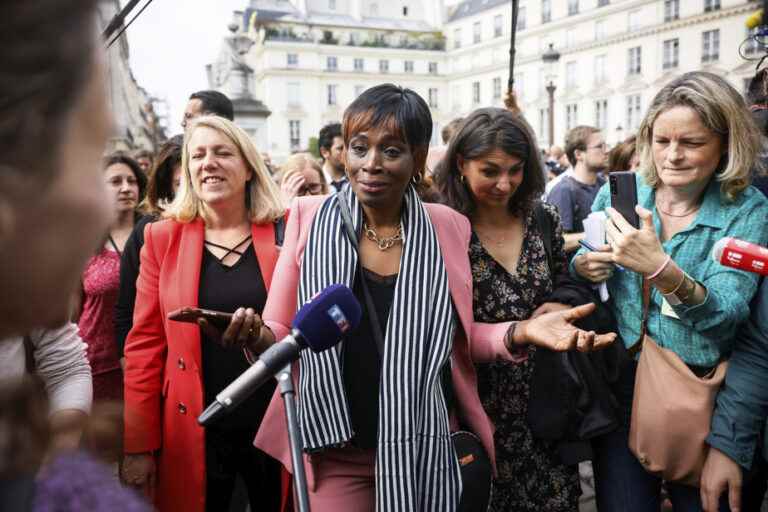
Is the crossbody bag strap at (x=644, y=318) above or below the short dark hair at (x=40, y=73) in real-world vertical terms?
below

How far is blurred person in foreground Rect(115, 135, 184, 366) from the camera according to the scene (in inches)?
113

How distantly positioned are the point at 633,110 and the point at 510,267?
4751 cm

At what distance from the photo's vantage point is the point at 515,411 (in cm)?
246

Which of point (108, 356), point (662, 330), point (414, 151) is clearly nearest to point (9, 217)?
point (414, 151)

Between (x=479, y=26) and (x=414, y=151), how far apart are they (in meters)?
65.4

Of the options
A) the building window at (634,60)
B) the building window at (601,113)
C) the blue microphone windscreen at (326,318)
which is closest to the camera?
the blue microphone windscreen at (326,318)

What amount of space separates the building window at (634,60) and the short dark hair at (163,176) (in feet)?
157

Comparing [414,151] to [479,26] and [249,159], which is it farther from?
[479,26]

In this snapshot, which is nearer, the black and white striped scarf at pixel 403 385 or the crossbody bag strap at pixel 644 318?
the black and white striped scarf at pixel 403 385

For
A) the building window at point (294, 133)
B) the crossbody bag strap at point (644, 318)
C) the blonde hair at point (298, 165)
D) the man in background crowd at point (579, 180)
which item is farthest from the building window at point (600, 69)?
the crossbody bag strap at point (644, 318)

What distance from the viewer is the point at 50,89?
0.62 m

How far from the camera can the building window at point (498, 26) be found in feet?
192

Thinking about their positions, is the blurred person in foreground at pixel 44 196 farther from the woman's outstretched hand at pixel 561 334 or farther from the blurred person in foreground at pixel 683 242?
the blurred person in foreground at pixel 683 242

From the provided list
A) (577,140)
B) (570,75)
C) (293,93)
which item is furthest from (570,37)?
(577,140)
